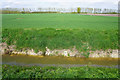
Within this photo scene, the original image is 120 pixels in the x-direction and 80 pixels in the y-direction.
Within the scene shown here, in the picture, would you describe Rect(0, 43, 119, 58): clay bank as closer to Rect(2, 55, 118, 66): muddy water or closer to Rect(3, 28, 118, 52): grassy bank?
Rect(3, 28, 118, 52): grassy bank

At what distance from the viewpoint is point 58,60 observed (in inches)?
387

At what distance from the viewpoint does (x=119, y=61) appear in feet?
32.3

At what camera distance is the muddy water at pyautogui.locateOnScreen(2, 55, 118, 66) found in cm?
923

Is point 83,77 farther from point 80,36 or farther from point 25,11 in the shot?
point 25,11

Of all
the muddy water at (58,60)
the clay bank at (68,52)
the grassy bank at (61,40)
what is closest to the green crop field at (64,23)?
the grassy bank at (61,40)

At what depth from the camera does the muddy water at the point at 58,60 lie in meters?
9.23

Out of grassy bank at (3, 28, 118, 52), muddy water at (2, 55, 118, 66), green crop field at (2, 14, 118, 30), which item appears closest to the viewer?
muddy water at (2, 55, 118, 66)

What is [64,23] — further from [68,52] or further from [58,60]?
Result: [58,60]

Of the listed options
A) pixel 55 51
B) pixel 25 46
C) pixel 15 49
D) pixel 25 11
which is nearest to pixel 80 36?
pixel 55 51

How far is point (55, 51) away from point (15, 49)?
156 inches

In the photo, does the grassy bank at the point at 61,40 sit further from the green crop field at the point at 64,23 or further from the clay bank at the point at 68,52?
the green crop field at the point at 64,23

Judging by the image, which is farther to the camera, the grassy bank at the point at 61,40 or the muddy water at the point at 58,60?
the grassy bank at the point at 61,40

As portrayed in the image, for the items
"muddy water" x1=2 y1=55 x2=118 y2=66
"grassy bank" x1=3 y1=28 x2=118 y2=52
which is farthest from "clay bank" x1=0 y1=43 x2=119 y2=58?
"muddy water" x1=2 y1=55 x2=118 y2=66

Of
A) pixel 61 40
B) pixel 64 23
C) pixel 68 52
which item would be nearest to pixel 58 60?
pixel 68 52
